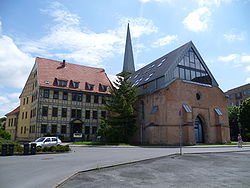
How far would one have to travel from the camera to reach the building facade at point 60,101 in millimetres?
32281

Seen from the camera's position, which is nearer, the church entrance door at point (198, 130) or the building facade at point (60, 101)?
the church entrance door at point (198, 130)

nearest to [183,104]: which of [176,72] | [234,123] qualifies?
[176,72]

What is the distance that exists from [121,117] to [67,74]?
14999 millimetres

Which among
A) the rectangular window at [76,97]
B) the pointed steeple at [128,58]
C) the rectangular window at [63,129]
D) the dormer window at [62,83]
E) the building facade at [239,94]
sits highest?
the pointed steeple at [128,58]

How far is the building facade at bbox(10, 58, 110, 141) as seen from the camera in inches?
1271

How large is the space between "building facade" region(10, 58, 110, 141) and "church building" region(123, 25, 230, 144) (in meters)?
8.36

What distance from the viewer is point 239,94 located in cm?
6438

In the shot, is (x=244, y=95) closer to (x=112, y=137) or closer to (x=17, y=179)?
(x=112, y=137)

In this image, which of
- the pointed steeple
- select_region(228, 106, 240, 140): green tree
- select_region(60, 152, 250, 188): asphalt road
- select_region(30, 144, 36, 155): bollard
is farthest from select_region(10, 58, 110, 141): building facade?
select_region(228, 106, 240, 140): green tree

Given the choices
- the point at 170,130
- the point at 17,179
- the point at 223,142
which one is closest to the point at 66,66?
the point at 170,130

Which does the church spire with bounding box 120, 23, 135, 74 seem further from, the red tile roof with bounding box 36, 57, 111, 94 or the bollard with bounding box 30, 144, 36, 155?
the bollard with bounding box 30, 144, 36, 155

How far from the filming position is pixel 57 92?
1330 inches

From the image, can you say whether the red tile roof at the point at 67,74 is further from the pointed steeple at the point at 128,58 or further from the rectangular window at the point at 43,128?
the pointed steeple at the point at 128,58

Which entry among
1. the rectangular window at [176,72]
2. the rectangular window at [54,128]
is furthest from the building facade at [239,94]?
the rectangular window at [54,128]
